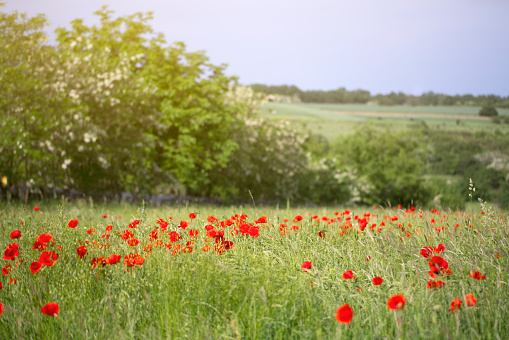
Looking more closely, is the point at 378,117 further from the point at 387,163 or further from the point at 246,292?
the point at 246,292

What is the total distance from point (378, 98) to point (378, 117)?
6.78m

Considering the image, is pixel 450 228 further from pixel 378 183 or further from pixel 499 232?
pixel 378 183

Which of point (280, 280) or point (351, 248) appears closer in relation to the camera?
point (280, 280)

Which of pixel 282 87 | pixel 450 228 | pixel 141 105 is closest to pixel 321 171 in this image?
pixel 141 105

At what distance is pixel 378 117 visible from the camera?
53.5 m

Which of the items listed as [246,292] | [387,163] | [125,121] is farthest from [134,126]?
A: [387,163]

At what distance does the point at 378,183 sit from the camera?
2866 cm

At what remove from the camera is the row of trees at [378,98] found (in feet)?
116

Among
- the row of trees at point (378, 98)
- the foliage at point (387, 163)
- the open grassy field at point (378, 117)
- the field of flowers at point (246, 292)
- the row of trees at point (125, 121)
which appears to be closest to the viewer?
the field of flowers at point (246, 292)

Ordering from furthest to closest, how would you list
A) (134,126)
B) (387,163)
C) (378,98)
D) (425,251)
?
1. (378,98)
2. (387,163)
3. (134,126)
4. (425,251)

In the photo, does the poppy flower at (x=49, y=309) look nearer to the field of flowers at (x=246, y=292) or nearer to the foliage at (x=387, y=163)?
the field of flowers at (x=246, y=292)

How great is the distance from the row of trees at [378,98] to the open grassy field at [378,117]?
34.0 inches

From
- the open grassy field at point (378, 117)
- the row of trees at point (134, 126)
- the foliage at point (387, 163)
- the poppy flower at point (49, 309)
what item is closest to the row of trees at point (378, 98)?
the open grassy field at point (378, 117)

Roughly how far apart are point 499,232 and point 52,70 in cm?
1183
